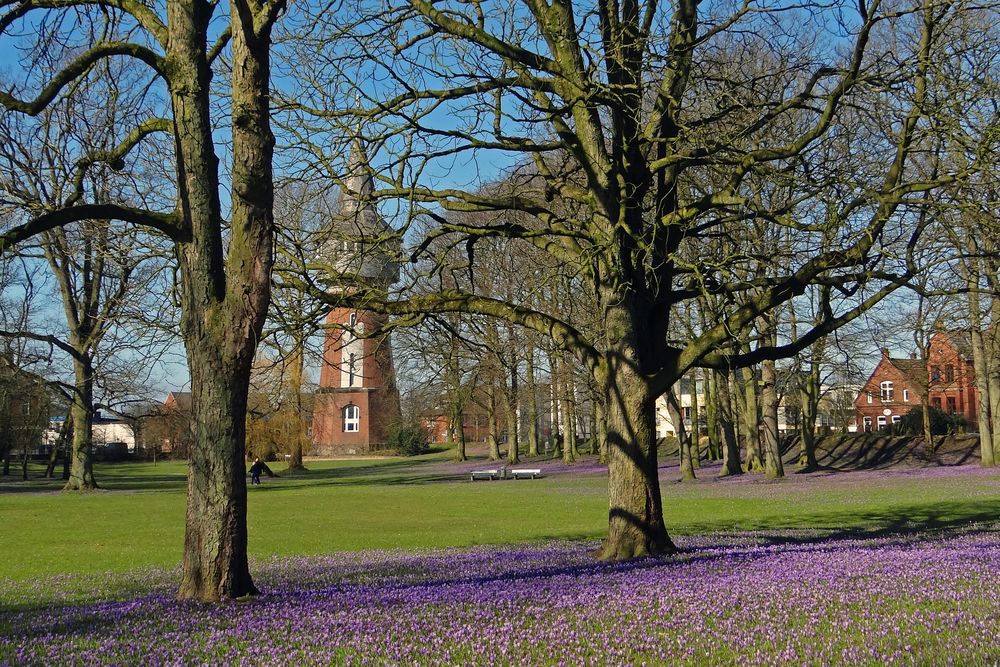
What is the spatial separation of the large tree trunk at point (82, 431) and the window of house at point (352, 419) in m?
50.6

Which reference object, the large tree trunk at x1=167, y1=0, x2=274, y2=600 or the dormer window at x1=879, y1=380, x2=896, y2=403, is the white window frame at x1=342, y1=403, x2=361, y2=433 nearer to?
the dormer window at x1=879, y1=380, x2=896, y2=403

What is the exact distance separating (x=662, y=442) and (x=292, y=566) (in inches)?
2263

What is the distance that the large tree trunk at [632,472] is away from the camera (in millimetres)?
11750

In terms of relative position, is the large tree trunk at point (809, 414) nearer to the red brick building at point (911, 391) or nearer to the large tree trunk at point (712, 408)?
the large tree trunk at point (712, 408)

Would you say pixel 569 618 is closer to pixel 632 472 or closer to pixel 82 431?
pixel 632 472

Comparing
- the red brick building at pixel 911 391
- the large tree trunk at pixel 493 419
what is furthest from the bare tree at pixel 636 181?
the large tree trunk at pixel 493 419

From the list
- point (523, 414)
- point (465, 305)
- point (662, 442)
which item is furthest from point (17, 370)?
point (523, 414)

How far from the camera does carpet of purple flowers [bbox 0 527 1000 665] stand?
559cm

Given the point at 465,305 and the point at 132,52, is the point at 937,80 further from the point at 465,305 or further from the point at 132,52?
the point at 132,52

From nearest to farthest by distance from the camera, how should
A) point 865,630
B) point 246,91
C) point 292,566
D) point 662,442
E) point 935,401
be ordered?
1. point 865,630
2. point 246,91
3. point 292,566
4. point 662,442
5. point 935,401

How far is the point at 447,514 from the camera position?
2719 centimetres

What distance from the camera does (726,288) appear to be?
1211cm

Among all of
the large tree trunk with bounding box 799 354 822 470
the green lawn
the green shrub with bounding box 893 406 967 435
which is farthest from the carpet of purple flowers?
the green shrub with bounding box 893 406 967 435

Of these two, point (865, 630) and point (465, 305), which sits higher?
point (465, 305)
